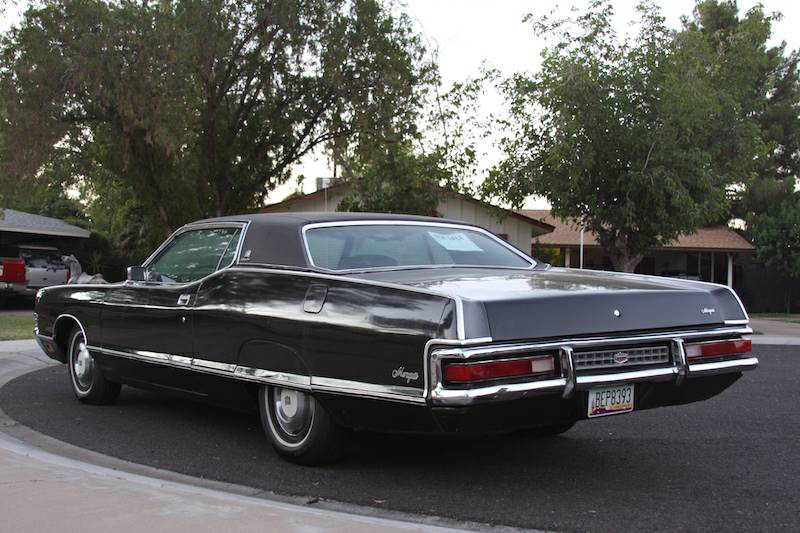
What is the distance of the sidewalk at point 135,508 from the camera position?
3.82 meters

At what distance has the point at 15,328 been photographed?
15055 millimetres

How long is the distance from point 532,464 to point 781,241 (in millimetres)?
30445

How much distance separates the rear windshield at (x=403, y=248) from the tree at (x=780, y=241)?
2950 centimetres

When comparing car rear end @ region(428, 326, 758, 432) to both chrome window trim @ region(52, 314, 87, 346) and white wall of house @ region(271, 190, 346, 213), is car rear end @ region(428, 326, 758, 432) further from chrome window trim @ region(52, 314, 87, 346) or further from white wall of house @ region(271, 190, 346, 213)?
white wall of house @ region(271, 190, 346, 213)

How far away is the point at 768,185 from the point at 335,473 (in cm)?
3639

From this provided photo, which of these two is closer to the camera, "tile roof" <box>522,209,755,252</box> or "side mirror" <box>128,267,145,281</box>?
"side mirror" <box>128,267,145,281</box>

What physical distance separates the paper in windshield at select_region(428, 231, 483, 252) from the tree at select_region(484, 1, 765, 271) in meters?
12.7

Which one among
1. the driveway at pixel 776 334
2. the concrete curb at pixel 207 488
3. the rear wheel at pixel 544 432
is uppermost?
the driveway at pixel 776 334

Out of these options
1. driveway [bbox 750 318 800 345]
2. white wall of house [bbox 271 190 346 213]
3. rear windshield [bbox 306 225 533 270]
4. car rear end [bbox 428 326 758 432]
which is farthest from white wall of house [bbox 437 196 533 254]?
car rear end [bbox 428 326 758 432]

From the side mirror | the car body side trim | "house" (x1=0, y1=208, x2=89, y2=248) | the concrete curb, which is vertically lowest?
the concrete curb

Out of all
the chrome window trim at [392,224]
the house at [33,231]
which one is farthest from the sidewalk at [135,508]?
the house at [33,231]

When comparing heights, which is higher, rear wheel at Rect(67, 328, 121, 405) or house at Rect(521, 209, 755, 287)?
house at Rect(521, 209, 755, 287)

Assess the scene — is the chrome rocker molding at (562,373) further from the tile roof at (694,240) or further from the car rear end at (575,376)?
the tile roof at (694,240)

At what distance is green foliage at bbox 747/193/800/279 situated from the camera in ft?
106
